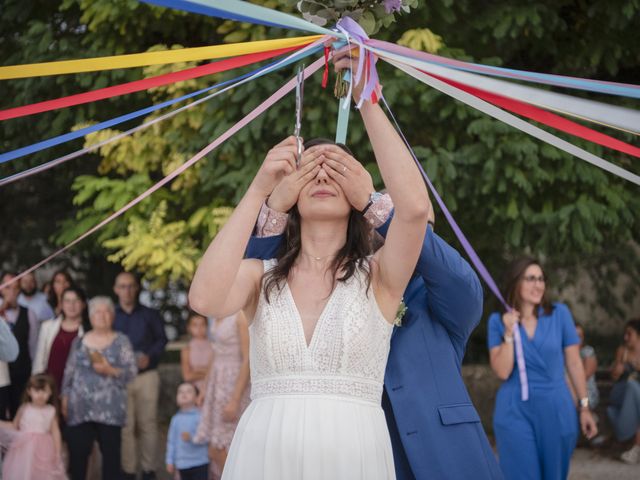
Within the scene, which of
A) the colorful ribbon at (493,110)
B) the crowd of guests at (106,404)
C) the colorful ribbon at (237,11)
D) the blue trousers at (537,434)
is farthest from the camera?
the crowd of guests at (106,404)

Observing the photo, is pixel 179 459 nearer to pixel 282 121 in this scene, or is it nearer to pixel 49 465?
pixel 49 465

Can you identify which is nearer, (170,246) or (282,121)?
(282,121)

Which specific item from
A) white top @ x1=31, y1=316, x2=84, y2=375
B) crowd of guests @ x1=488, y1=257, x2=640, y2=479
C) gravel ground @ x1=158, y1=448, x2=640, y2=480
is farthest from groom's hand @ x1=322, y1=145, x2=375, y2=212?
gravel ground @ x1=158, y1=448, x2=640, y2=480

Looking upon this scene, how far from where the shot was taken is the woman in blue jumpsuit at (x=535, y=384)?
6191mm

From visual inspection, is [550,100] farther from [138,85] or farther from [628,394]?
[628,394]

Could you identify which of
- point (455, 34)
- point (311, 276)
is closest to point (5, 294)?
point (455, 34)

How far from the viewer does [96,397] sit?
7.55 metres

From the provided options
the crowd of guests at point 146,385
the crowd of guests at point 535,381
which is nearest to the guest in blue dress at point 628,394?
the crowd of guests at point 146,385

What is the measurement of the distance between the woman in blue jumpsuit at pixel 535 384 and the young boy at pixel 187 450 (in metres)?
Answer: 2.32

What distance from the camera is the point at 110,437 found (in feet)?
25.1

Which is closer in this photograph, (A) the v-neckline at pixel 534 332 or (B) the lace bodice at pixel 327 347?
(B) the lace bodice at pixel 327 347

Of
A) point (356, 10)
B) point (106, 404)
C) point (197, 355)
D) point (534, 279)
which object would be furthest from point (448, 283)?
point (197, 355)

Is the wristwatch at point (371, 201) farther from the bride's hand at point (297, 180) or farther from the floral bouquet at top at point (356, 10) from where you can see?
the floral bouquet at top at point (356, 10)

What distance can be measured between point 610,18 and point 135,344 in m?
4.69
